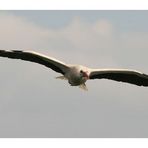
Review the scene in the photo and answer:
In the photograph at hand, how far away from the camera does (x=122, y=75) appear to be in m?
45.8

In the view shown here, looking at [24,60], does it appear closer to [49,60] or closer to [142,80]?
[49,60]

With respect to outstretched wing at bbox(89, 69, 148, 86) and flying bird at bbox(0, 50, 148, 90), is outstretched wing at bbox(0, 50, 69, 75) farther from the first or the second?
outstretched wing at bbox(89, 69, 148, 86)

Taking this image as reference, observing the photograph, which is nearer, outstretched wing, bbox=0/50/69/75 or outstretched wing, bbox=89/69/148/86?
outstretched wing, bbox=0/50/69/75

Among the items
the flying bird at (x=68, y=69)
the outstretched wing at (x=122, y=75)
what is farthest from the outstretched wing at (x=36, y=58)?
the outstretched wing at (x=122, y=75)

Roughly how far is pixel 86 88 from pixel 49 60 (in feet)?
5.97

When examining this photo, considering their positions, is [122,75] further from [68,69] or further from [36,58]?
[36,58]

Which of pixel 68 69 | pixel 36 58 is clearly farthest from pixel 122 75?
pixel 36 58

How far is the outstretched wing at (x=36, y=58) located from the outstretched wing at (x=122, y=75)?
3.97ft

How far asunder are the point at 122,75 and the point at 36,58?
361 centimetres

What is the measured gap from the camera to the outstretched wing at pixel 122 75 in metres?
44.8

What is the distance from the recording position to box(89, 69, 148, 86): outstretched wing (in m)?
44.8

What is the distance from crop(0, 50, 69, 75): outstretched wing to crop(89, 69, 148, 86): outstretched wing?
1209 mm

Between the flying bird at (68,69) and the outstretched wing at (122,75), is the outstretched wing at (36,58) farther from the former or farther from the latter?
the outstretched wing at (122,75)

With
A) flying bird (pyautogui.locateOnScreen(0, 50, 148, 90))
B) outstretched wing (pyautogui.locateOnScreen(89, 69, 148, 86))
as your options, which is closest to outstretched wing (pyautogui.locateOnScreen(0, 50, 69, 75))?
flying bird (pyautogui.locateOnScreen(0, 50, 148, 90))
